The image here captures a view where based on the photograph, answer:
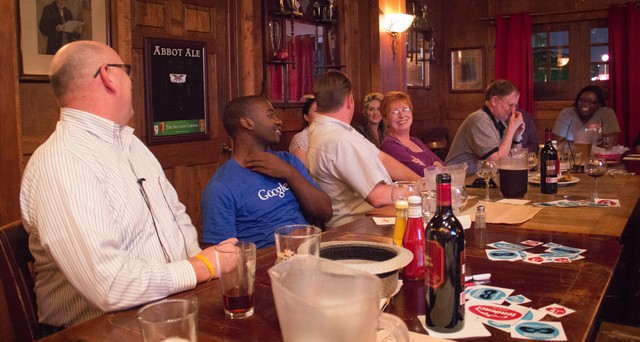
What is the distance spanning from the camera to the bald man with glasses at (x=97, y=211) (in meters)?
1.44

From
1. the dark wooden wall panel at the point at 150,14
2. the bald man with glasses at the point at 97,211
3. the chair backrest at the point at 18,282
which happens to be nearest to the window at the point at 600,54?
the dark wooden wall panel at the point at 150,14

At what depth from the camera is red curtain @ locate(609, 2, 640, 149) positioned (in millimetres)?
6770

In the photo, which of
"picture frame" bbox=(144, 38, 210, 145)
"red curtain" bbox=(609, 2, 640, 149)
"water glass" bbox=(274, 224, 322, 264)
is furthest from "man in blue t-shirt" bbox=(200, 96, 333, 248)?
"red curtain" bbox=(609, 2, 640, 149)

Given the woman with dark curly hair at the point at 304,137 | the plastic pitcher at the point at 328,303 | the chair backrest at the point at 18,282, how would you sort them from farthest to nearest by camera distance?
the woman with dark curly hair at the point at 304,137
the chair backrest at the point at 18,282
the plastic pitcher at the point at 328,303

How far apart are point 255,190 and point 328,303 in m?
1.56

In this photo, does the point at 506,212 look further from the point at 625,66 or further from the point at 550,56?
the point at 550,56

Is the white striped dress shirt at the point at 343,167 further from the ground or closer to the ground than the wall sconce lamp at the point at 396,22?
closer to the ground

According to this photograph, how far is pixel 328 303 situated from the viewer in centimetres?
85

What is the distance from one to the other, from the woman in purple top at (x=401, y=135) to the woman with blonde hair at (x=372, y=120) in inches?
53.1

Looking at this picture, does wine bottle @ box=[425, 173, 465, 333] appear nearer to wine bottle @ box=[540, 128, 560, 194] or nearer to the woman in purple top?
wine bottle @ box=[540, 128, 560, 194]

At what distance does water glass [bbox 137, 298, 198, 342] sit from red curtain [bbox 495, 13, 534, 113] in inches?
278

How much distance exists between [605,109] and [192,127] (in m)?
4.10

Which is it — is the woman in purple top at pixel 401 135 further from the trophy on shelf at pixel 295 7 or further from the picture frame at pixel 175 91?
the trophy on shelf at pixel 295 7

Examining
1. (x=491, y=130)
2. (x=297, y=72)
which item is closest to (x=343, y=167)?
(x=491, y=130)
